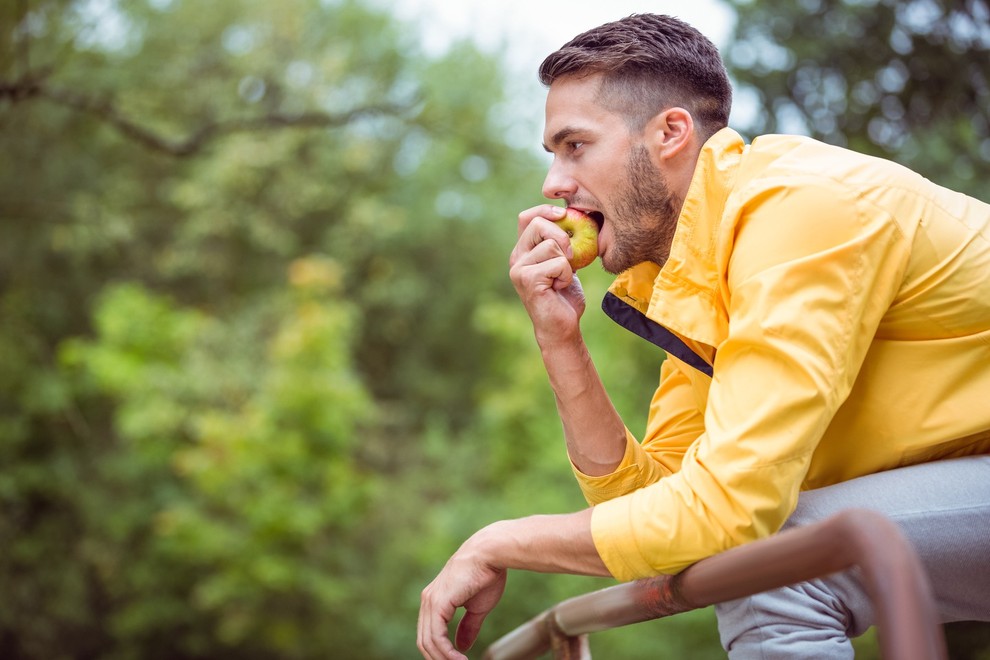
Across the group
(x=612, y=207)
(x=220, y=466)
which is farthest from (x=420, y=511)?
(x=612, y=207)

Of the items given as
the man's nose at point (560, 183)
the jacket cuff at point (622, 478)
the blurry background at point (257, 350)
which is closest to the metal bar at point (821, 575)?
the jacket cuff at point (622, 478)

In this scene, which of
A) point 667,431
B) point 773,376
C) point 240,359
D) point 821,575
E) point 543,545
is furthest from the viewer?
point 240,359

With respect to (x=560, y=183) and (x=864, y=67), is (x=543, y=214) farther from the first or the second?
(x=864, y=67)

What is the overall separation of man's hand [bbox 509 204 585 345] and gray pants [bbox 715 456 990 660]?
0.48 metres

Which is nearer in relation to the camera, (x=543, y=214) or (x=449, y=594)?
(x=449, y=594)

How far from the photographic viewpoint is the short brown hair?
163 centimetres

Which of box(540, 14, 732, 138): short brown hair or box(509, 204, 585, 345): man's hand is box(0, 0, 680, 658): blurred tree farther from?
box(509, 204, 585, 345): man's hand

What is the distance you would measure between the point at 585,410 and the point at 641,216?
325 mm

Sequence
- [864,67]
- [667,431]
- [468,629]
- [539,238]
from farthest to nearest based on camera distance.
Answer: [864,67] → [667,431] → [539,238] → [468,629]

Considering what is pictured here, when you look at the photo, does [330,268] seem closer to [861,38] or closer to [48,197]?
[48,197]

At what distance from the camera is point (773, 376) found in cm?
116

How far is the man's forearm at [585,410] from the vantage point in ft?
5.25

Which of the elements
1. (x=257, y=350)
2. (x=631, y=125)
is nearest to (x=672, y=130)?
(x=631, y=125)

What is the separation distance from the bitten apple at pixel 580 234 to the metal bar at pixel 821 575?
0.58m
